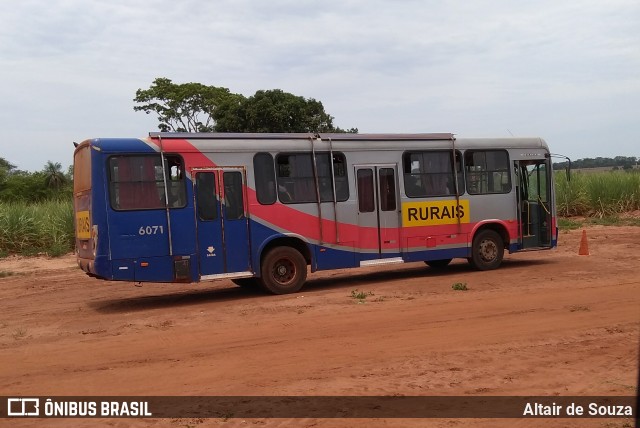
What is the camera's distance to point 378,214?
14273mm

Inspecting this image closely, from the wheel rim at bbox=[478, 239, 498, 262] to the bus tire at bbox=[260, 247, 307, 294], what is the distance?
4456 mm

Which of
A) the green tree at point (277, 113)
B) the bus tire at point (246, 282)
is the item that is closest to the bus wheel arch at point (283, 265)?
the bus tire at point (246, 282)

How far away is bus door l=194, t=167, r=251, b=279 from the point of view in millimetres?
12484

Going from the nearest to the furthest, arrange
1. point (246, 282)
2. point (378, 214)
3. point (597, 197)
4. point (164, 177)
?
point (164, 177)
point (378, 214)
point (246, 282)
point (597, 197)

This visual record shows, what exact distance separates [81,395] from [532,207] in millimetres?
12155

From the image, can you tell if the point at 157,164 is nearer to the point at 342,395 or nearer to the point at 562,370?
the point at 342,395

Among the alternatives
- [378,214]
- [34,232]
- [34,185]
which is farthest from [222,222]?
[34,185]

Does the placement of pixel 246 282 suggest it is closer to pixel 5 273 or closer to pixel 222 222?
pixel 222 222

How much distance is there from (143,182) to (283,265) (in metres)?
3.17

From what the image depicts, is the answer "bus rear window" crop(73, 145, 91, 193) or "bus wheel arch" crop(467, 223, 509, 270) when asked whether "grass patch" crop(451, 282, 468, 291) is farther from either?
"bus rear window" crop(73, 145, 91, 193)

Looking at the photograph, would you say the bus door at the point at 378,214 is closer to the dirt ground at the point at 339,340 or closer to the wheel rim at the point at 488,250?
the dirt ground at the point at 339,340

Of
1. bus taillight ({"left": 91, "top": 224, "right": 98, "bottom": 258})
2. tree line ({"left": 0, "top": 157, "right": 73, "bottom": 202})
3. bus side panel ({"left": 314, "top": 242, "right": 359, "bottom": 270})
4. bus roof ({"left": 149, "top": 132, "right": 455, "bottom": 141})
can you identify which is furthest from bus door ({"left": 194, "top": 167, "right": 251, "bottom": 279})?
tree line ({"left": 0, "top": 157, "right": 73, "bottom": 202})

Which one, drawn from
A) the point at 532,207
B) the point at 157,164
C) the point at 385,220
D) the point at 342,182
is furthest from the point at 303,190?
the point at 532,207

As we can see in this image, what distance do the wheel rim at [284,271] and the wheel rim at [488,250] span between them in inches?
184
